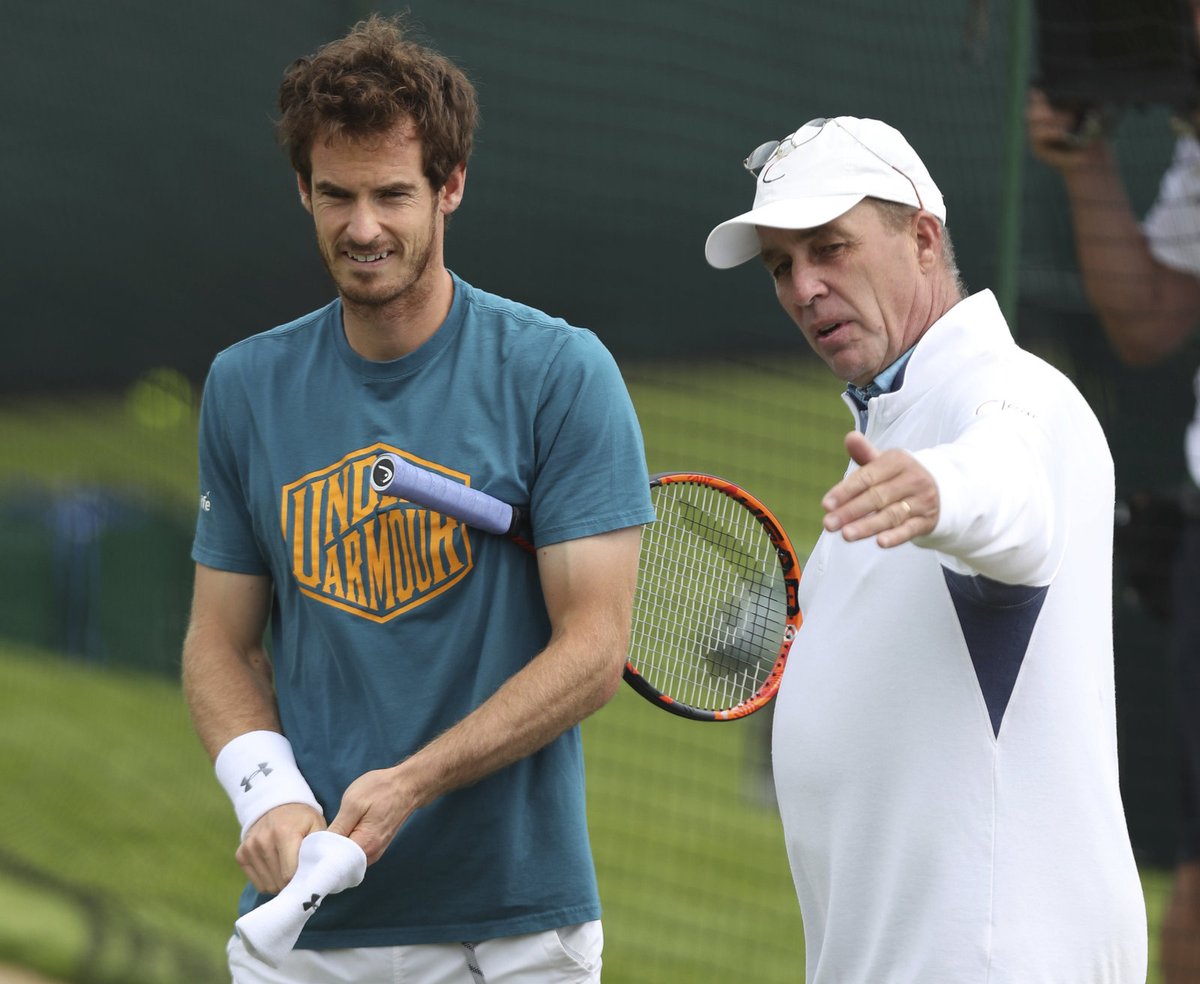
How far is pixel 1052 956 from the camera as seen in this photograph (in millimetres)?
2008

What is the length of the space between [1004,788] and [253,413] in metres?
1.24

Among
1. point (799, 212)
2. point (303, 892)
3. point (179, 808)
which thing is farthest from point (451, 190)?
point (179, 808)

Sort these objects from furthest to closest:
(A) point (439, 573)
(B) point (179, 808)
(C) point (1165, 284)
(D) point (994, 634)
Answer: (B) point (179, 808) < (C) point (1165, 284) < (A) point (439, 573) < (D) point (994, 634)

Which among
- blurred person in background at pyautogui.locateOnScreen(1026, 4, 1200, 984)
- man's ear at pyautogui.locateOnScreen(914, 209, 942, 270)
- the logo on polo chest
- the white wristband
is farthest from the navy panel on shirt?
blurred person in background at pyautogui.locateOnScreen(1026, 4, 1200, 984)

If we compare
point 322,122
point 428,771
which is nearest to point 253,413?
point 322,122

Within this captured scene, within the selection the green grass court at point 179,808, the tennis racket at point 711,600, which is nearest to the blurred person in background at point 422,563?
the tennis racket at point 711,600

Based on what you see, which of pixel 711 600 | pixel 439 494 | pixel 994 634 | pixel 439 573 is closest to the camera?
pixel 994 634

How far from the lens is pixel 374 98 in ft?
8.04

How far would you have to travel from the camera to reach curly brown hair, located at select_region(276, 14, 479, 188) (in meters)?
2.46

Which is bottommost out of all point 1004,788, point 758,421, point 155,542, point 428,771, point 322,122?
point 758,421

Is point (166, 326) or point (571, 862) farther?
point (166, 326)

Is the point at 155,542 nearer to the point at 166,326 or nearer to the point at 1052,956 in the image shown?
the point at 166,326

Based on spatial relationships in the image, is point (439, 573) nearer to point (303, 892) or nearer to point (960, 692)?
point (303, 892)

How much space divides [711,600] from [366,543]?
650mm
